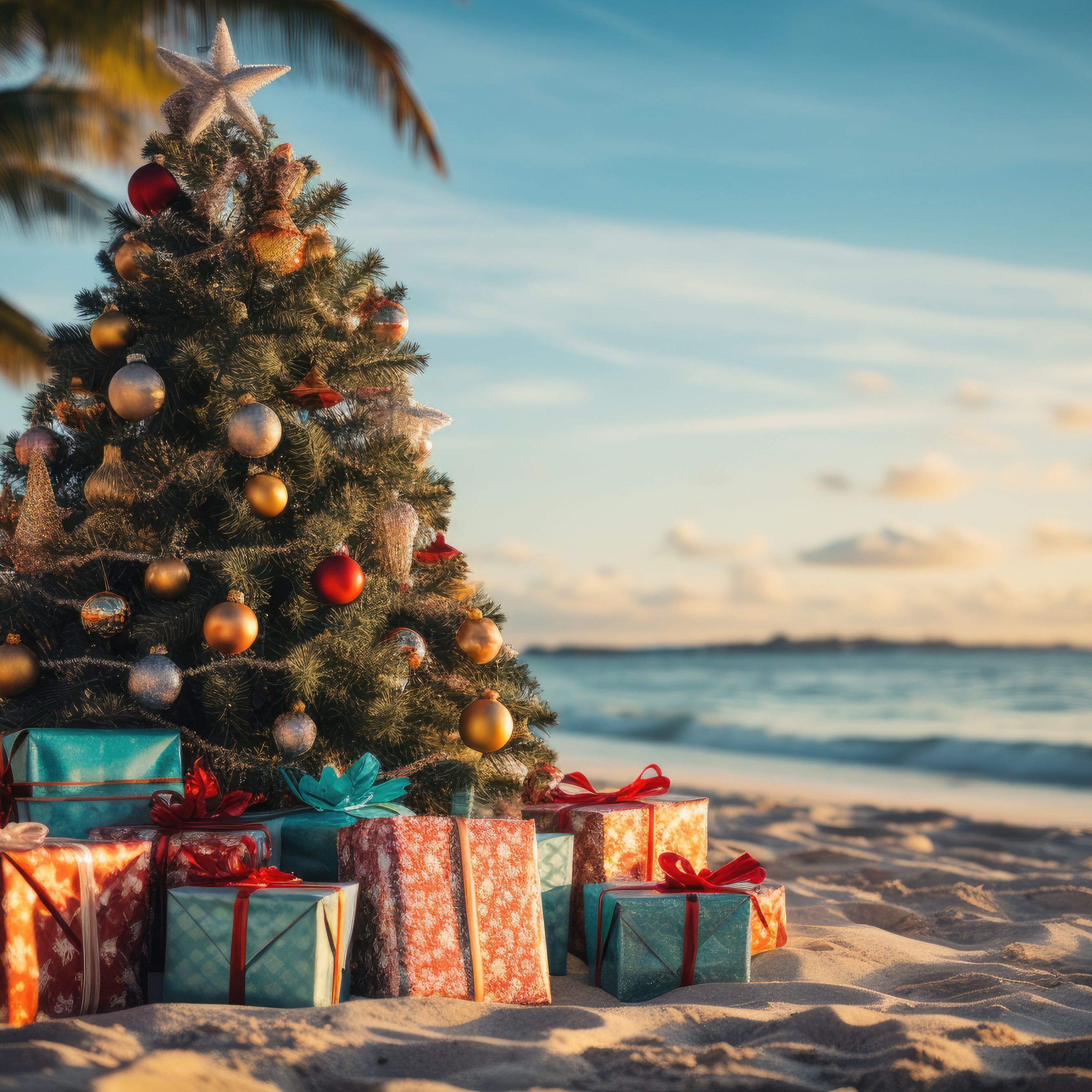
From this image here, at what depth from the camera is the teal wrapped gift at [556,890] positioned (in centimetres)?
272

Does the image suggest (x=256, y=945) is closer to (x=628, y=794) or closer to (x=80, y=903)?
(x=80, y=903)

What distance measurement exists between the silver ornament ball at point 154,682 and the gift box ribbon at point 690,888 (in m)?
1.30

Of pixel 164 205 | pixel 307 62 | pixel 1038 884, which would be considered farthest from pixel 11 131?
pixel 1038 884

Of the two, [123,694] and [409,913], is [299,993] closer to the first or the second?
[409,913]

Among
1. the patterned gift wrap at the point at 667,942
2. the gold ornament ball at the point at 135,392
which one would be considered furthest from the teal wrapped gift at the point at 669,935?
the gold ornament ball at the point at 135,392

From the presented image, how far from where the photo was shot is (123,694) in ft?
9.33

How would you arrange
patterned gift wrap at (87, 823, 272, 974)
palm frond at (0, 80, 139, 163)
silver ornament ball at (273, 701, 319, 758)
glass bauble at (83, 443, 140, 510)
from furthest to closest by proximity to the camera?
palm frond at (0, 80, 139, 163) < glass bauble at (83, 443, 140, 510) < silver ornament ball at (273, 701, 319, 758) < patterned gift wrap at (87, 823, 272, 974)

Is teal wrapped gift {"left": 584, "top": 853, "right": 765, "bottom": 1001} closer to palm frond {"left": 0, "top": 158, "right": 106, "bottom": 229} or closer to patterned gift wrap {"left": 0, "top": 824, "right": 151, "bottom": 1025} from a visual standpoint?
patterned gift wrap {"left": 0, "top": 824, "right": 151, "bottom": 1025}

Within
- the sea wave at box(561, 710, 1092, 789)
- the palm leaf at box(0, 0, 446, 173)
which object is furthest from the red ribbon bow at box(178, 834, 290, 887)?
the sea wave at box(561, 710, 1092, 789)

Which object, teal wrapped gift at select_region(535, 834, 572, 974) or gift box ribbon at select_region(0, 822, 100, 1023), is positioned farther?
teal wrapped gift at select_region(535, 834, 572, 974)

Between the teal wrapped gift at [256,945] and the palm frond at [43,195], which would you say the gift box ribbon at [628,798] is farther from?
the palm frond at [43,195]

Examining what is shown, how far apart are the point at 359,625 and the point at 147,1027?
3.91 ft

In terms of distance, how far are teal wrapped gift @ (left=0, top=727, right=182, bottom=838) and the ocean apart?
1576 millimetres

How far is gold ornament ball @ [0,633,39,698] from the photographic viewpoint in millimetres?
2750
